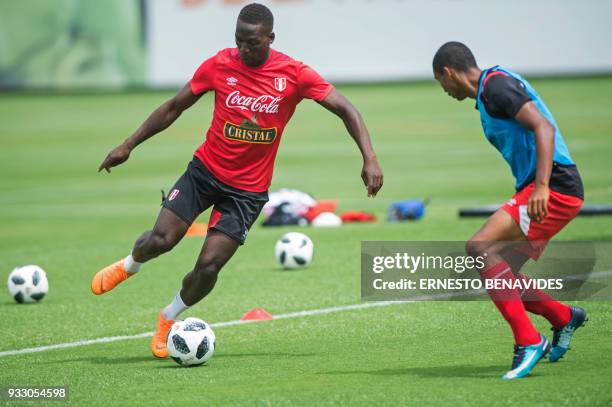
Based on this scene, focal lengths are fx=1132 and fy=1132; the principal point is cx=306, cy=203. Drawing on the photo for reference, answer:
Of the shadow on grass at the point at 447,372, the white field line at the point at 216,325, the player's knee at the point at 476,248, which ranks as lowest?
the white field line at the point at 216,325

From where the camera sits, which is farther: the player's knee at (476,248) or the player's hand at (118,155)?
the player's hand at (118,155)

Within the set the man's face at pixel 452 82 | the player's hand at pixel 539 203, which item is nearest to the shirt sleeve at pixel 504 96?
the man's face at pixel 452 82

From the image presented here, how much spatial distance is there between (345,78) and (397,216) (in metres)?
25.3

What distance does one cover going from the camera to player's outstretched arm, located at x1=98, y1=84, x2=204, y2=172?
9.16 m

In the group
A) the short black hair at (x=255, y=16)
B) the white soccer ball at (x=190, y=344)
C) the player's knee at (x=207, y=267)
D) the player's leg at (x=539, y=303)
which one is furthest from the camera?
the player's knee at (x=207, y=267)

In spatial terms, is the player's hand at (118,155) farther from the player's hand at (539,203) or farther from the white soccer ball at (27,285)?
the player's hand at (539,203)

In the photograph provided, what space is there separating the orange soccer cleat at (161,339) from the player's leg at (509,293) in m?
2.83

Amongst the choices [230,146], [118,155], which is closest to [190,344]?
[230,146]

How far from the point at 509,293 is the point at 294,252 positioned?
21.5ft

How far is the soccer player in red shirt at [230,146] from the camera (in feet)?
29.5

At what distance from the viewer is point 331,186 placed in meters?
24.6

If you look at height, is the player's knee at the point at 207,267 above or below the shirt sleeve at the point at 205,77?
below

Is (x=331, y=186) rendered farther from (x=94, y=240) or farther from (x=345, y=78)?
(x=345, y=78)

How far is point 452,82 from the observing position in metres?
7.68
